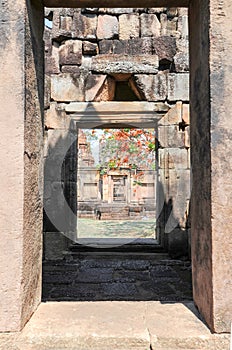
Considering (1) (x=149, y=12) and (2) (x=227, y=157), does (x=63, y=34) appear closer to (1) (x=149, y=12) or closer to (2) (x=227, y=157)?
(1) (x=149, y=12)

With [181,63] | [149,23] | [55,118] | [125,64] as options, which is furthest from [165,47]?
[55,118]

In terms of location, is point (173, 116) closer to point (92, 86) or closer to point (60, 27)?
point (92, 86)

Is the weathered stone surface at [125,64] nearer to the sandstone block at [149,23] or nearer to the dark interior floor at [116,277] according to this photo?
the sandstone block at [149,23]

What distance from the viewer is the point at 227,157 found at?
1.68 metres

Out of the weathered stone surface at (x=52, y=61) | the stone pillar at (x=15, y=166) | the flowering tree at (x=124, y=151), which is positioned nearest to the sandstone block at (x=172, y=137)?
the weathered stone surface at (x=52, y=61)

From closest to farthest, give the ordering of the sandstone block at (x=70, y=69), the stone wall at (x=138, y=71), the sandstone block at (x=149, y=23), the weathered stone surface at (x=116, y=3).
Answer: the weathered stone surface at (x=116, y=3), the stone wall at (x=138, y=71), the sandstone block at (x=70, y=69), the sandstone block at (x=149, y=23)

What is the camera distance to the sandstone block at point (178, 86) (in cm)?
563

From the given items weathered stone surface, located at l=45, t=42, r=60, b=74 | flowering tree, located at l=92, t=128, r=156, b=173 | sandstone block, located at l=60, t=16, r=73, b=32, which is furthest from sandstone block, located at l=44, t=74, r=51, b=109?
flowering tree, located at l=92, t=128, r=156, b=173

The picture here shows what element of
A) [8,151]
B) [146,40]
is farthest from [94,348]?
[146,40]

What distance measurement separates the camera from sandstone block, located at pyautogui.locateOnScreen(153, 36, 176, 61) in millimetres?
5734

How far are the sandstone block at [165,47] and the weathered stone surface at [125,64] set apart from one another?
0.42 feet

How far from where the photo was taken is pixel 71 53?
5.75 m

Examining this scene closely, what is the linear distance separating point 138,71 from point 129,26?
0.84m

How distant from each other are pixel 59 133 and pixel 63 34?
1.69m
